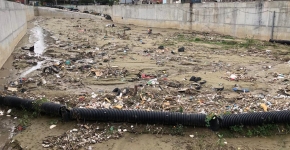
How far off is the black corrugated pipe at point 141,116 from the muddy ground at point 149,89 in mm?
109

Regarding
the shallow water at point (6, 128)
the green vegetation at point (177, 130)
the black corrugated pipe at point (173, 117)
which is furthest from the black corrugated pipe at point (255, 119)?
the shallow water at point (6, 128)

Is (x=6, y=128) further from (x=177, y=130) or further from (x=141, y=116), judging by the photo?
(x=177, y=130)

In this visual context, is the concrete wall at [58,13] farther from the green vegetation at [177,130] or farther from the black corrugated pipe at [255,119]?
the black corrugated pipe at [255,119]

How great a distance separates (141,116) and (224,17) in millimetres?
13204

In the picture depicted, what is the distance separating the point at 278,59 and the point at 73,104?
7499 millimetres

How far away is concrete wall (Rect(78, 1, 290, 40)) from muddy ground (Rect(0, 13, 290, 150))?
6.19 feet

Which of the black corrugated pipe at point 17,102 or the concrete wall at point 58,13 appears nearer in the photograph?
the black corrugated pipe at point 17,102

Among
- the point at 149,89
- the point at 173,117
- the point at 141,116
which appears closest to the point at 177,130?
the point at 173,117

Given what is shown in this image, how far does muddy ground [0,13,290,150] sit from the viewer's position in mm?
3832

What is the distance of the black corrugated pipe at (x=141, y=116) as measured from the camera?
4047mm

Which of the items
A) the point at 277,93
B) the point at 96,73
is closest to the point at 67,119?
the point at 96,73

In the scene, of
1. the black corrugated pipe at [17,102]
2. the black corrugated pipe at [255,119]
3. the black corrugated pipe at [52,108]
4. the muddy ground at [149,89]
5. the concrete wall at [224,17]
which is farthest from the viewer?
the concrete wall at [224,17]

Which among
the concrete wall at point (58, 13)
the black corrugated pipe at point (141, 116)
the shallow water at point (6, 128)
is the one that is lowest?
the shallow water at point (6, 128)

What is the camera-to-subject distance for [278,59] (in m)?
8.86
